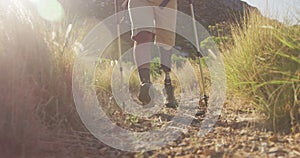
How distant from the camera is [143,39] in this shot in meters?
3.04

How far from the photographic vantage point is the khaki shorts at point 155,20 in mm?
3064

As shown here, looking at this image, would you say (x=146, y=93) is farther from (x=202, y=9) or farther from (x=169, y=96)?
(x=202, y=9)

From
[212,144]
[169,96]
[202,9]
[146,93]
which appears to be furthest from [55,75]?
[202,9]

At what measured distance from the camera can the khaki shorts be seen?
3.06 meters

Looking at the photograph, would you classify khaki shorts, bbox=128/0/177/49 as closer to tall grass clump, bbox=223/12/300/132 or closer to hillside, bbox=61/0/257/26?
tall grass clump, bbox=223/12/300/132

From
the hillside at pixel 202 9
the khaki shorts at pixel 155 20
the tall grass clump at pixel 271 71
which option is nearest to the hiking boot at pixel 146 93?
the khaki shorts at pixel 155 20

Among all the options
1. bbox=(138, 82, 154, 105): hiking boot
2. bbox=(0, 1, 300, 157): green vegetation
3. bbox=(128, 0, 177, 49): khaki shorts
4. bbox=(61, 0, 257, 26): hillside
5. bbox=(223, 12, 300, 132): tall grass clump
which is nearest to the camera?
bbox=(0, 1, 300, 157): green vegetation

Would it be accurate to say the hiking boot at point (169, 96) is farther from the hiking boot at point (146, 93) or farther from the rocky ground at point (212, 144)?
the rocky ground at point (212, 144)

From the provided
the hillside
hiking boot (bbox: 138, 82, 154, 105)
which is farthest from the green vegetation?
the hillside

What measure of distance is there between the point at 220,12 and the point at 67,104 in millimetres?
19053

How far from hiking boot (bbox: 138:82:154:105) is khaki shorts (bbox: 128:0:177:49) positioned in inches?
15.7

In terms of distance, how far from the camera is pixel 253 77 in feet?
7.50

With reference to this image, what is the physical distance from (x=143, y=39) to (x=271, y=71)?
124 centimetres

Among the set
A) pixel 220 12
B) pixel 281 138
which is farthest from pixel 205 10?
pixel 281 138
